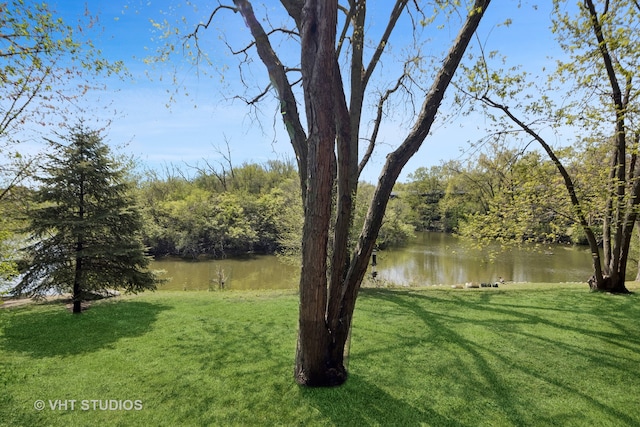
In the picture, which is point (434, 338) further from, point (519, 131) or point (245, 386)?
point (519, 131)

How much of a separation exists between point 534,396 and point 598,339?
7.67 ft

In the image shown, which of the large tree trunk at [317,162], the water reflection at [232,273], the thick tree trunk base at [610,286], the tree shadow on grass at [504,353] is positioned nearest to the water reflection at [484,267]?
the thick tree trunk base at [610,286]

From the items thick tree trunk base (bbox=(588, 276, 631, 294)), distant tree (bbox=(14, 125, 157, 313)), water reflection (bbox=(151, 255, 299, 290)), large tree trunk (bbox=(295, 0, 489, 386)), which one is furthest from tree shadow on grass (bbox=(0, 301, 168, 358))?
thick tree trunk base (bbox=(588, 276, 631, 294))

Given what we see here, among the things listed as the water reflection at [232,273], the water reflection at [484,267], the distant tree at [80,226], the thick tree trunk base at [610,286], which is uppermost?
the distant tree at [80,226]

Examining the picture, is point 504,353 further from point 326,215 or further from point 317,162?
point 317,162

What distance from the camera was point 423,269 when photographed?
17906 millimetres

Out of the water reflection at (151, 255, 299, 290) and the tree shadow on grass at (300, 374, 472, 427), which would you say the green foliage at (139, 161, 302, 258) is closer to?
the water reflection at (151, 255, 299, 290)

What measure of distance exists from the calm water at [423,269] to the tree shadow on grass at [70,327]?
246 inches

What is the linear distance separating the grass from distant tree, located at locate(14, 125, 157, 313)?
2.23 feet

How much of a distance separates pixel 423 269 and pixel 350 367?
1529 cm

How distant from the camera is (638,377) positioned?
3510 mm

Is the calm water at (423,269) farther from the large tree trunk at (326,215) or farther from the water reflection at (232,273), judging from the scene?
the large tree trunk at (326,215)

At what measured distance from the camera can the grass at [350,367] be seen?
9.48 ft

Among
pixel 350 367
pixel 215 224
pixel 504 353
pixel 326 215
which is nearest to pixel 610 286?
pixel 504 353
